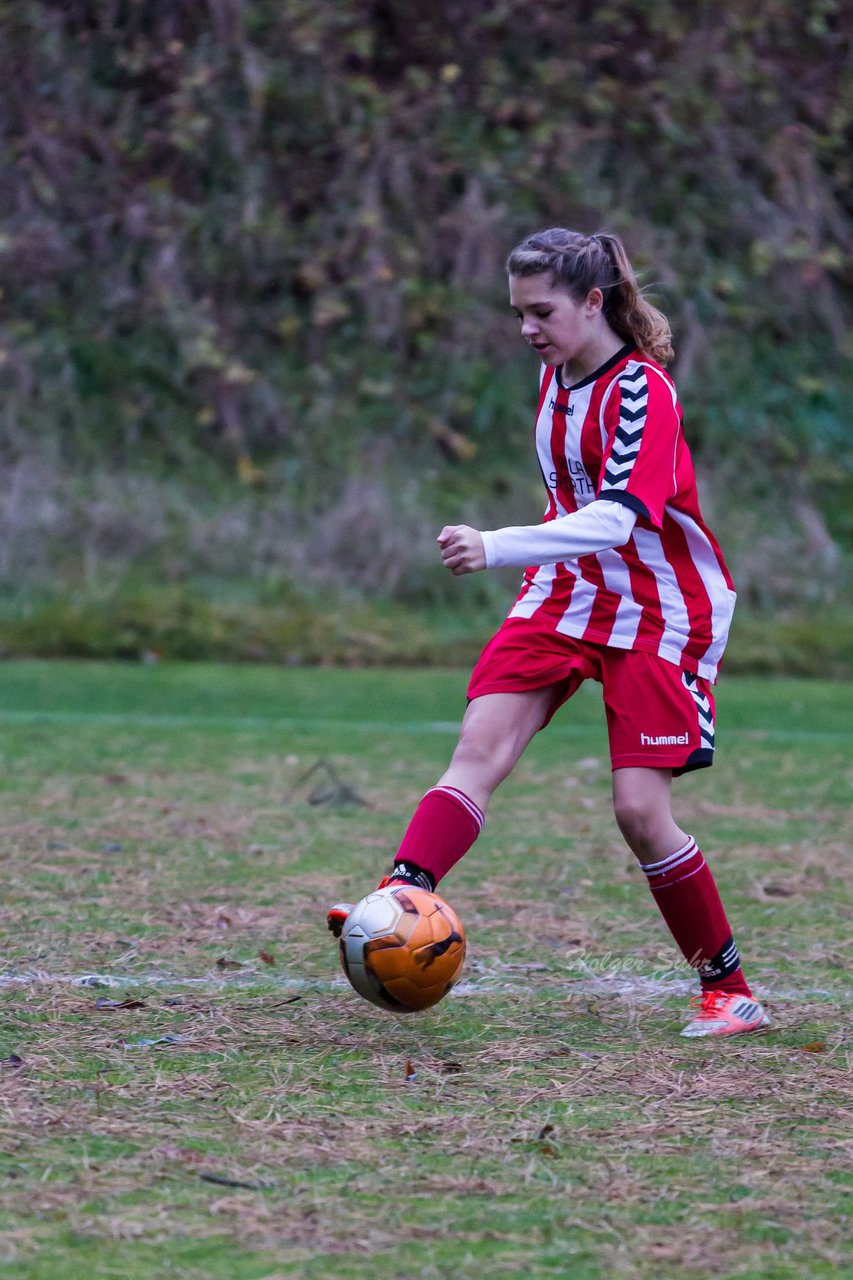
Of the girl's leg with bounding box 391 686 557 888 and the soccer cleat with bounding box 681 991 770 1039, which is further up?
the girl's leg with bounding box 391 686 557 888

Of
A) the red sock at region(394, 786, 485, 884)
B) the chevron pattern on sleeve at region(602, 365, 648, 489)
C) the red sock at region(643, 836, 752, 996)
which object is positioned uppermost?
the chevron pattern on sleeve at region(602, 365, 648, 489)

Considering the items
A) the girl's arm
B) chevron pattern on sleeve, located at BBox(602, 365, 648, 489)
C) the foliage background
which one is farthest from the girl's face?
the foliage background

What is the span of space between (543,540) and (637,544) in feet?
1.07

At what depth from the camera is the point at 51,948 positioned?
12.7ft

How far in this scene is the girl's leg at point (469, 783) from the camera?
3332 millimetres

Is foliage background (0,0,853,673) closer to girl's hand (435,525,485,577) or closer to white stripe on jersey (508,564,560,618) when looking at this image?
white stripe on jersey (508,564,560,618)

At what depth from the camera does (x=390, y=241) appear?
13.3 meters

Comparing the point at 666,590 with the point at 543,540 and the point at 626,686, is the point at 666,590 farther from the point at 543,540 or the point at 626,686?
the point at 543,540

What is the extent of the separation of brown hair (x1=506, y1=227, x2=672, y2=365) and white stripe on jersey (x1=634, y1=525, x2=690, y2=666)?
399mm

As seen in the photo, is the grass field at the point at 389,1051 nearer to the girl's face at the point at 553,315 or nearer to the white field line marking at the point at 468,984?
the white field line marking at the point at 468,984

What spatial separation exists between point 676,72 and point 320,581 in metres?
5.93

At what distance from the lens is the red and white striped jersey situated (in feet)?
10.9

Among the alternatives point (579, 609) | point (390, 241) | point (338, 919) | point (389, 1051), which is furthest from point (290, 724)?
point (390, 241)

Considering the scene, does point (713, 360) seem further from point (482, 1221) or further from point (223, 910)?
point (482, 1221)
